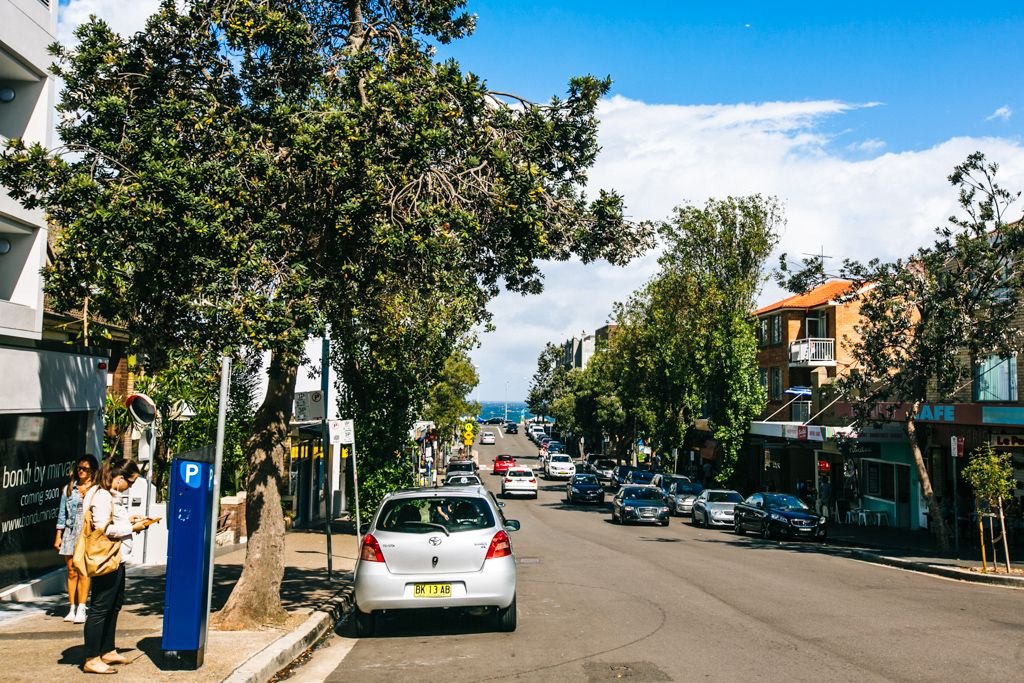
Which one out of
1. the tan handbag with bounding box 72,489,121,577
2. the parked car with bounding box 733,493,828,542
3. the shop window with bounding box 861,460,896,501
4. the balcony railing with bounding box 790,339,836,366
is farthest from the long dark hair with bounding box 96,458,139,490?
the balcony railing with bounding box 790,339,836,366

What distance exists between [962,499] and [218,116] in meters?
27.7

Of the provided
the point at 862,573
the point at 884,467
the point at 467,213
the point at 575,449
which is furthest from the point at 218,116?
the point at 575,449

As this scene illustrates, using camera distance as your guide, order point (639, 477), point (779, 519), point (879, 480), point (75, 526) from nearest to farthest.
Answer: point (75, 526) < point (779, 519) < point (879, 480) < point (639, 477)

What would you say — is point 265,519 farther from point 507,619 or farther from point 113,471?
point 507,619

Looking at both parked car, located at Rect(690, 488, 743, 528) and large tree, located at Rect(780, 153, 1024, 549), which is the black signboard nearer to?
large tree, located at Rect(780, 153, 1024, 549)

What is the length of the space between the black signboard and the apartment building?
0.01 metres

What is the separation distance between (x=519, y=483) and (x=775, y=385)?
15.0 m

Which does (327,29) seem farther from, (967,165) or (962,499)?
(962,499)

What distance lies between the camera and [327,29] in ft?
42.3

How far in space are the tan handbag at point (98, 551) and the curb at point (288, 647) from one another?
4.61 feet

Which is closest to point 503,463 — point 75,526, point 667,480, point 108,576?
point 667,480

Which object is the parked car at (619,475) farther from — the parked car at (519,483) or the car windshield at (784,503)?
the car windshield at (784,503)

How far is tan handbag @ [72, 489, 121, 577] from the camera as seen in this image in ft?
26.2

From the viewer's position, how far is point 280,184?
10.8 m
